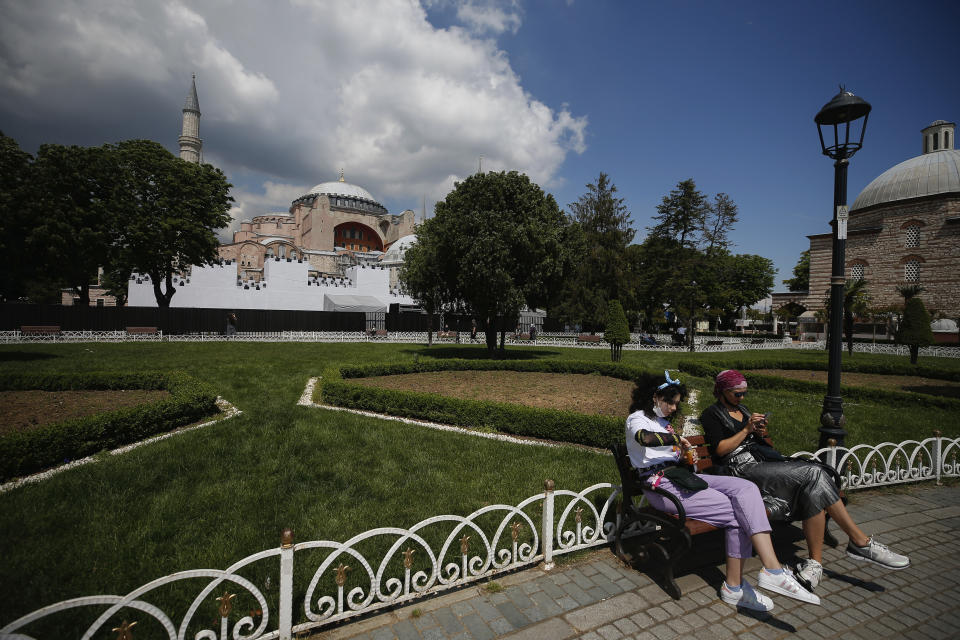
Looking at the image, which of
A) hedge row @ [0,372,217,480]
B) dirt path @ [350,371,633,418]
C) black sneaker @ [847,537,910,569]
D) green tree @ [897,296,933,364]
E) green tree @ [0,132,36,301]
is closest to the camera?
black sneaker @ [847,537,910,569]

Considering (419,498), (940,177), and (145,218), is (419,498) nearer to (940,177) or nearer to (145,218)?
Answer: (145,218)

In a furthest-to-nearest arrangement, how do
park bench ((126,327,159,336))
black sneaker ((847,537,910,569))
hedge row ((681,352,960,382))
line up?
park bench ((126,327,159,336)) < hedge row ((681,352,960,382)) < black sneaker ((847,537,910,569))

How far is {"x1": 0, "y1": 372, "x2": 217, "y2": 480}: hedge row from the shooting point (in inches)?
206

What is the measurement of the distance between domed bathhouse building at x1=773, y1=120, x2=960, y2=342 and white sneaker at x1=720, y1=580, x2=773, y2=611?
138 ft

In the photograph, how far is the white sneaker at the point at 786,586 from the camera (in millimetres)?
2971

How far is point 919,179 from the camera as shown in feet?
119

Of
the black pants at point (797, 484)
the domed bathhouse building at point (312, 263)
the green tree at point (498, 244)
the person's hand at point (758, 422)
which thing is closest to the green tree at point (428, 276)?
the green tree at point (498, 244)

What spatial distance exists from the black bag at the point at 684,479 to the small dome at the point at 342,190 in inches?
2695

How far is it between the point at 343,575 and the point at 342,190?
7086 centimetres

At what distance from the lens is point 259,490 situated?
476 centimetres

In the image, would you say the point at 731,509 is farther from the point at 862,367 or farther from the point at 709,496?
the point at 862,367

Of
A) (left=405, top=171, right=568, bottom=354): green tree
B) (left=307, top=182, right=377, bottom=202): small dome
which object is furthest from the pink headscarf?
(left=307, top=182, right=377, bottom=202): small dome

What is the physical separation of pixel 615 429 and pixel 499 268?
1041cm

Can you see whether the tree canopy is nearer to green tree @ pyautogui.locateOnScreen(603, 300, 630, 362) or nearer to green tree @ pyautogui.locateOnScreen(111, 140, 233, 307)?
green tree @ pyautogui.locateOnScreen(603, 300, 630, 362)
